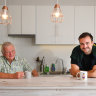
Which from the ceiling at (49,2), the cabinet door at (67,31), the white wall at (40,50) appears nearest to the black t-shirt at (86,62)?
the cabinet door at (67,31)

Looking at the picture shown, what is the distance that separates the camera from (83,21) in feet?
10.9

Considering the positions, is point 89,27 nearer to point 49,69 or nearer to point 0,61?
point 49,69

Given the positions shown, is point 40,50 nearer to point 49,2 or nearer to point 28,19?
point 28,19

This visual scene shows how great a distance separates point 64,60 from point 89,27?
3.04 feet

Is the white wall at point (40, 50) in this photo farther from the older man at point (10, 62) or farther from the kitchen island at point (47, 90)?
the kitchen island at point (47, 90)

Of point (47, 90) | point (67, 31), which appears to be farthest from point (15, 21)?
point (47, 90)

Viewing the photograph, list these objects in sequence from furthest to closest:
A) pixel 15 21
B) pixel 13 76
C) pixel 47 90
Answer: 1. pixel 15 21
2. pixel 13 76
3. pixel 47 90

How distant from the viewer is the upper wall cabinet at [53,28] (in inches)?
131

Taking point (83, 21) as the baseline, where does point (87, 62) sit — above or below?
below

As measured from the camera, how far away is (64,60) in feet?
12.0

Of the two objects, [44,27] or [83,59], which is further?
[44,27]

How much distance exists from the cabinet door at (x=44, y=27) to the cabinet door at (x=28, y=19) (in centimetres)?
12

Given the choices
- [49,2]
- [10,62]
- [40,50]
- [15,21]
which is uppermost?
[49,2]

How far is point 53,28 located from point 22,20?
0.67 meters
